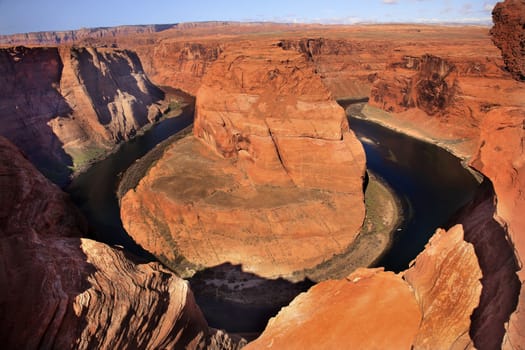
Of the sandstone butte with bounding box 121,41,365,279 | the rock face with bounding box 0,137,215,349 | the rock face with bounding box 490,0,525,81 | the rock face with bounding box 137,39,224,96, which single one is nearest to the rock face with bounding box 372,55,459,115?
the sandstone butte with bounding box 121,41,365,279

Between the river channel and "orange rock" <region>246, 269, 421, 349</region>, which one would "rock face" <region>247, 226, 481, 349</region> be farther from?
the river channel

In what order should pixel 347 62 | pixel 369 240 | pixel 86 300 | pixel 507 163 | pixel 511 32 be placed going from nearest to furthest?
pixel 86 300 → pixel 507 163 → pixel 511 32 → pixel 369 240 → pixel 347 62

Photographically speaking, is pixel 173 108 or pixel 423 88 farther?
pixel 173 108

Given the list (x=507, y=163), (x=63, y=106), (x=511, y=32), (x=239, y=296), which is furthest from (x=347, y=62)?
(x=507, y=163)

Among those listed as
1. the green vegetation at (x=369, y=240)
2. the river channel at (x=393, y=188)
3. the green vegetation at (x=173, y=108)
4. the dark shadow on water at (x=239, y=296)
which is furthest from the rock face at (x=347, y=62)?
→ the dark shadow on water at (x=239, y=296)

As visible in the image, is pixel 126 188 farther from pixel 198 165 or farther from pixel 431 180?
pixel 431 180

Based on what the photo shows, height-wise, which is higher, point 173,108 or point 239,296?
point 173,108

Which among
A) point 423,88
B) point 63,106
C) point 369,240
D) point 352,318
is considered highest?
point 63,106

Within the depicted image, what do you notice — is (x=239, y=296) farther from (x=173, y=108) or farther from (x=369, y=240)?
(x=173, y=108)
